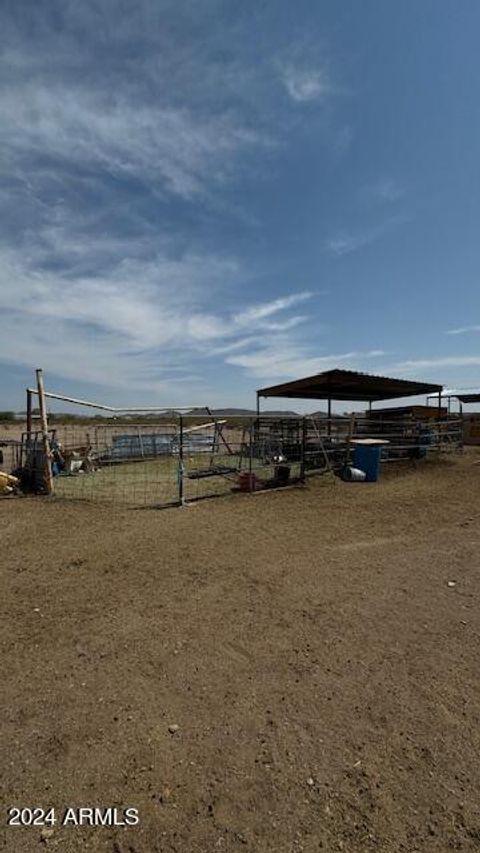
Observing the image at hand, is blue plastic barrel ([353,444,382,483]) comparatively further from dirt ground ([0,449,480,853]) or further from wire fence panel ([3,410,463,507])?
dirt ground ([0,449,480,853])

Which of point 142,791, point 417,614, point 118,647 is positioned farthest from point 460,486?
point 142,791

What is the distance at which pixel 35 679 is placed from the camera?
317 centimetres

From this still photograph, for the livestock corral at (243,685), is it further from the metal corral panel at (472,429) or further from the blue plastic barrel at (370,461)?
the metal corral panel at (472,429)

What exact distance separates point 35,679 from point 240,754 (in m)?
1.61

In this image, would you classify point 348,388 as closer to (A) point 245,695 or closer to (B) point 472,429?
(B) point 472,429

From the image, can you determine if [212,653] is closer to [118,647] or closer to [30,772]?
[118,647]

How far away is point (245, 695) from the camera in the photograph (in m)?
3.01

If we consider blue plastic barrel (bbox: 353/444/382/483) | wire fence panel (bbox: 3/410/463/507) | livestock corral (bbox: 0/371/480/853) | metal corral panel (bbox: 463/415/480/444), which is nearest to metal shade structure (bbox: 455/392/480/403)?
metal corral panel (bbox: 463/415/480/444)

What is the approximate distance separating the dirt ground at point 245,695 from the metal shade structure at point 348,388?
9.58 meters

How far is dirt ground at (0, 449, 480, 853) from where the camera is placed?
2.11 meters

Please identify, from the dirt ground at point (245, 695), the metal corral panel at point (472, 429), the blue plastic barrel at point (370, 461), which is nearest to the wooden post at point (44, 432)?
the dirt ground at point (245, 695)

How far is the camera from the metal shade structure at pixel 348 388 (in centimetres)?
1529

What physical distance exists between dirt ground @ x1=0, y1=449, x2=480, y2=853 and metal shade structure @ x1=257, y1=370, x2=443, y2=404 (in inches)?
377

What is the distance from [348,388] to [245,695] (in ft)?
54.7
